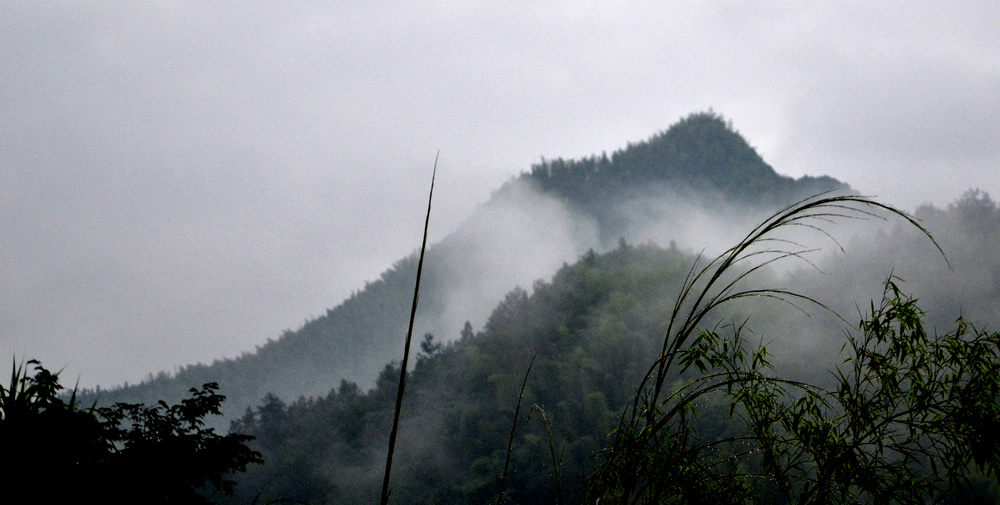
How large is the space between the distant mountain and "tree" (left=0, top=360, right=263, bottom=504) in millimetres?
77427

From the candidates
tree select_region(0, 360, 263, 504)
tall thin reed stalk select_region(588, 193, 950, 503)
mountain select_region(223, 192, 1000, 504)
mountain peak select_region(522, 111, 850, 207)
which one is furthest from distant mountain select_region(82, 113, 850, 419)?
tall thin reed stalk select_region(588, 193, 950, 503)

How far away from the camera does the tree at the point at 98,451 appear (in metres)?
2.11

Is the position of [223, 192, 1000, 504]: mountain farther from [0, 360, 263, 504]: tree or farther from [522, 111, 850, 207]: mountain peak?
[522, 111, 850, 207]: mountain peak

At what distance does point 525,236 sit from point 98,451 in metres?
87.2

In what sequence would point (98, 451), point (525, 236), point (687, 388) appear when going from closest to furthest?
point (687, 388), point (98, 451), point (525, 236)

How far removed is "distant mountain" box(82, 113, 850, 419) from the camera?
8944 centimetres

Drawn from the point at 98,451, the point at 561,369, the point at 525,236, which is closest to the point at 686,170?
the point at 525,236

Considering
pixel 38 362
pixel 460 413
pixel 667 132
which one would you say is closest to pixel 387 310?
pixel 667 132

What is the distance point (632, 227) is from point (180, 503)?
88.8 meters

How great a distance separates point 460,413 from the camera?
4009 cm

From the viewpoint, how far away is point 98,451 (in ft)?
13.0

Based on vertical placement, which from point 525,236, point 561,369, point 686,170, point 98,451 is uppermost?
point 686,170

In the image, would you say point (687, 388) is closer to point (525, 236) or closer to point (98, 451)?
point (98, 451)

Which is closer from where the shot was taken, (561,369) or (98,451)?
(98,451)
